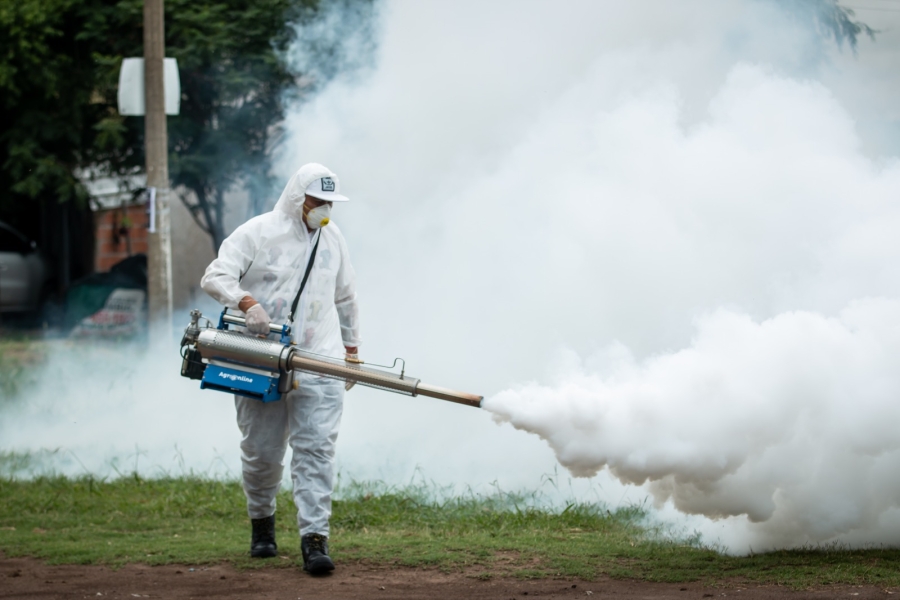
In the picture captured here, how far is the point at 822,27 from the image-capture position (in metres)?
6.20

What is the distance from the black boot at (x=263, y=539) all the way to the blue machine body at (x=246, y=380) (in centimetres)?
79

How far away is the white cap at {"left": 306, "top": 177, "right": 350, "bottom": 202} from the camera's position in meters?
4.93

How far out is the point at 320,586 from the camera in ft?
15.0

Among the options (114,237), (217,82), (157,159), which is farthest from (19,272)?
(157,159)

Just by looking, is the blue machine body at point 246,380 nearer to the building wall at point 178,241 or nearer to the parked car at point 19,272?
the building wall at point 178,241

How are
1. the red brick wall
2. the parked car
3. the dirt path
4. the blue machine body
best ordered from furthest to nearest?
1. the red brick wall
2. the parked car
3. the blue machine body
4. the dirt path

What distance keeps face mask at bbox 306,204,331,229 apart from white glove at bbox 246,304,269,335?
52 centimetres

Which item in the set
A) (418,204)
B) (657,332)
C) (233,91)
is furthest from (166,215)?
(657,332)

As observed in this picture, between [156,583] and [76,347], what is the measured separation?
6694 mm

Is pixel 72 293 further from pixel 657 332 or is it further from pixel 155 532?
pixel 657 332

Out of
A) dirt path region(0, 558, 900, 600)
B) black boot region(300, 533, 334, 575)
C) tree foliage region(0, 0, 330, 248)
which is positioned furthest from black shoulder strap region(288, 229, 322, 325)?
tree foliage region(0, 0, 330, 248)

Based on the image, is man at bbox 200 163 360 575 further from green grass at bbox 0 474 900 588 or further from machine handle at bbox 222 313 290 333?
green grass at bbox 0 474 900 588

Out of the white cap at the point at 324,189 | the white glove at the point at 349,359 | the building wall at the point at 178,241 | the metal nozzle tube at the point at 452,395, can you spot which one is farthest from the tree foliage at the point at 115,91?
the metal nozzle tube at the point at 452,395

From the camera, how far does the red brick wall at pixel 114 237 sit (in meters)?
16.7
